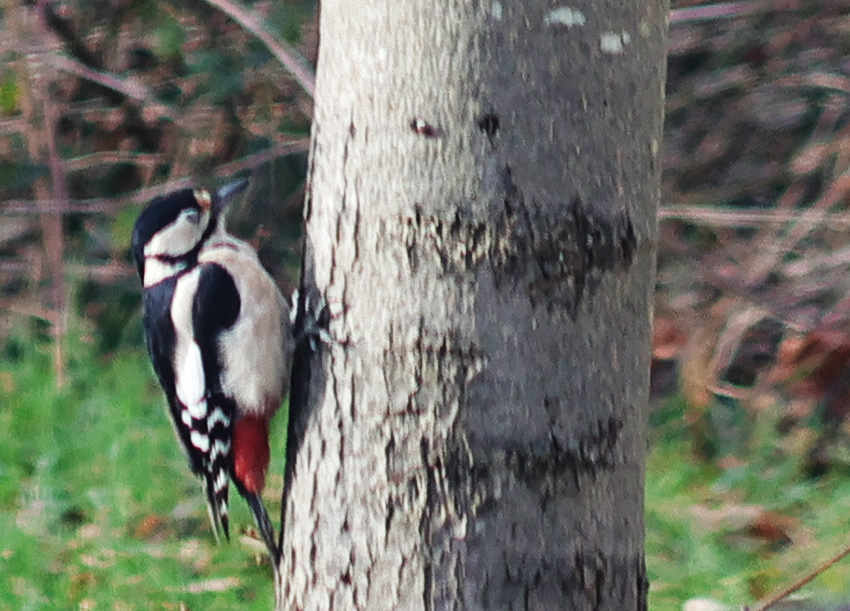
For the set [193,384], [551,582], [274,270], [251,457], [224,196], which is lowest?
[551,582]

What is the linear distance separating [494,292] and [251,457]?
1.16 m

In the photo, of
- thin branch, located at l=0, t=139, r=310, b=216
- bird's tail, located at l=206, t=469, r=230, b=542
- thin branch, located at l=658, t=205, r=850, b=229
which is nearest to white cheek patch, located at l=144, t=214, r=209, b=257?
bird's tail, located at l=206, t=469, r=230, b=542

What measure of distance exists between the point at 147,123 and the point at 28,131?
0.54 metres

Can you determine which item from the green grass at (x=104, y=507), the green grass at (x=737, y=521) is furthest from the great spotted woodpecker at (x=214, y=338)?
the green grass at (x=737, y=521)

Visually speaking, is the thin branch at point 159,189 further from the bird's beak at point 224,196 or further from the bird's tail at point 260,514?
the bird's tail at point 260,514

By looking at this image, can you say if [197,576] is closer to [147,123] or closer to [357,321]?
[357,321]

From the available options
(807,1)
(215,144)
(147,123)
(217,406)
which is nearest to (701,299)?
(807,1)

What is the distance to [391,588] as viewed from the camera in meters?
1.97

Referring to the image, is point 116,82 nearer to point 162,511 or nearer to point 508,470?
point 162,511

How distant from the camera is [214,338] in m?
2.77

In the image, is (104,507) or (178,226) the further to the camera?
(104,507)

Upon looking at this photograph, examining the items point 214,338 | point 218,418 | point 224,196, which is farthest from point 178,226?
point 218,418

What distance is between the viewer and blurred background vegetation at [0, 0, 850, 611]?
3.71 meters

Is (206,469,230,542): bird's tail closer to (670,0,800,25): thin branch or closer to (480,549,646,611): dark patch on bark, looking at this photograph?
(480,549,646,611): dark patch on bark
